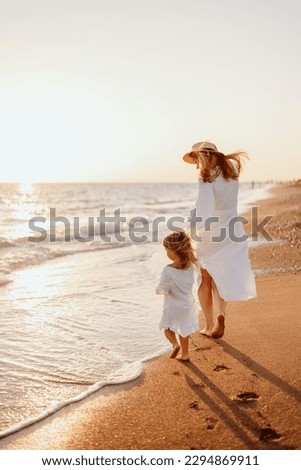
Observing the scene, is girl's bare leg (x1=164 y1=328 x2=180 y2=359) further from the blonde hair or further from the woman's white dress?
the blonde hair

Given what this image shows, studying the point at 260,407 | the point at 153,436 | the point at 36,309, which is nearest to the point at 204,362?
the point at 260,407

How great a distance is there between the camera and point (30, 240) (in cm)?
1605

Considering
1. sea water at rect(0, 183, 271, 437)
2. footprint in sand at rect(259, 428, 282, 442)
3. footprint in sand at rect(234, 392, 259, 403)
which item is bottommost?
sea water at rect(0, 183, 271, 437)

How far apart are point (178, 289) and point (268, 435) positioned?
1.74 meters

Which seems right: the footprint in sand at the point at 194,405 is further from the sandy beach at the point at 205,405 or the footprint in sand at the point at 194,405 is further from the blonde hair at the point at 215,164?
the blonde hair at the point at 215,164

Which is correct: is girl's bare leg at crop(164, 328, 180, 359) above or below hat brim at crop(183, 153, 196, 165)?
below

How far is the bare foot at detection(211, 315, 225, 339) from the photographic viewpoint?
5020 mm

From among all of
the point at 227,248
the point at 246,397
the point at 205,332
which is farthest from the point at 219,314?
the point at 246,397

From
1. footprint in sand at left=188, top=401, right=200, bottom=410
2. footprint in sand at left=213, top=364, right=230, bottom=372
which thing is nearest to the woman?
footprint in sand at left=213, top=364, right=230, bottom=372

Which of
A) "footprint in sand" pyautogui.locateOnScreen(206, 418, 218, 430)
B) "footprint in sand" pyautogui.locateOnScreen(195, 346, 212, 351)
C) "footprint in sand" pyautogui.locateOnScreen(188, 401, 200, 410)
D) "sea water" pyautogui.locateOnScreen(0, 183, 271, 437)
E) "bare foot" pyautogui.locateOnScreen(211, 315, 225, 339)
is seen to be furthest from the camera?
"bare foot" pyautogui.locateOnScreen(211, 315, 225, 339)

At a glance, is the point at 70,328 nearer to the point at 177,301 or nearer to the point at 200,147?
the point at 177,301

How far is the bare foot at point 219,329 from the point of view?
502 centimetres

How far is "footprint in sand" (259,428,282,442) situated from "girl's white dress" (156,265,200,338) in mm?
1485

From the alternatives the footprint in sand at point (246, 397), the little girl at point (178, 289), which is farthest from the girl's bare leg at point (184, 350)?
the footprint in sand at point (246, 397)
